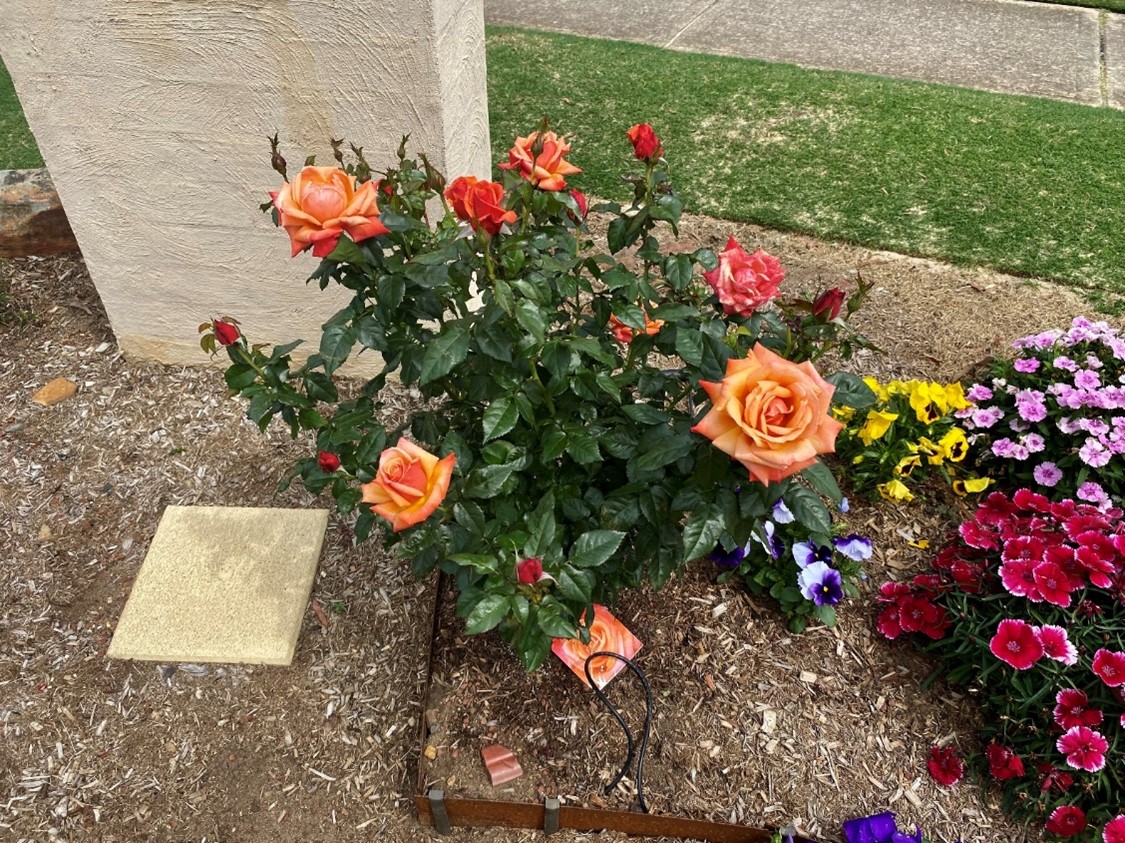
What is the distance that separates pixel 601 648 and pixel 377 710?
66 cm

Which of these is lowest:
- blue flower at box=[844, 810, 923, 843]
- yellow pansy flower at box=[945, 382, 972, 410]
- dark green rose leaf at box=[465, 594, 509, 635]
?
blue flower at box=[844, 810, 923, 843]

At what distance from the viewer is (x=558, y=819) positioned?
75.5 inches

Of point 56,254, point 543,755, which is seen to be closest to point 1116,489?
point 543,755

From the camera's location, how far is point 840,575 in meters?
2.29

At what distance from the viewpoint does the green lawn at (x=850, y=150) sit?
385 cm

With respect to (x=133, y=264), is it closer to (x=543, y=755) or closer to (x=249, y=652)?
(x=249, y=652)

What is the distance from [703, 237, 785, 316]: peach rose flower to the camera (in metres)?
1.43

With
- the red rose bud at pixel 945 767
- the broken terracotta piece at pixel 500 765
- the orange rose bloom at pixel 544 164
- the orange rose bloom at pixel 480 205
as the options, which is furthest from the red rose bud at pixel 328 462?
the red rose bud at pixel 945 767

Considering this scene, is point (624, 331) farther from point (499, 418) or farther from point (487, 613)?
point (487, 613)

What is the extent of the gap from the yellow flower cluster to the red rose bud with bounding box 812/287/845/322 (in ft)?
4.16

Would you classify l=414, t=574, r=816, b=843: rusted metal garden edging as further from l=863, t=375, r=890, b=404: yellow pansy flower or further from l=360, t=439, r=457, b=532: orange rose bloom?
l=863, t=375, r=890, b=404: yellow pansy flower

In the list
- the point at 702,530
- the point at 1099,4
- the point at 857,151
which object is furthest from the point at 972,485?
the point at 1099,4

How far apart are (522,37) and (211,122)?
4158 mm

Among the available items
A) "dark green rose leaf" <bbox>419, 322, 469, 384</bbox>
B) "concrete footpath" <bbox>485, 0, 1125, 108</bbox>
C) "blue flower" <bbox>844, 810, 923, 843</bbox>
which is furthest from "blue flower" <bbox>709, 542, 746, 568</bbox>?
"concrete footpath" <bbox>485, 0, 1125, 108</bbox>
